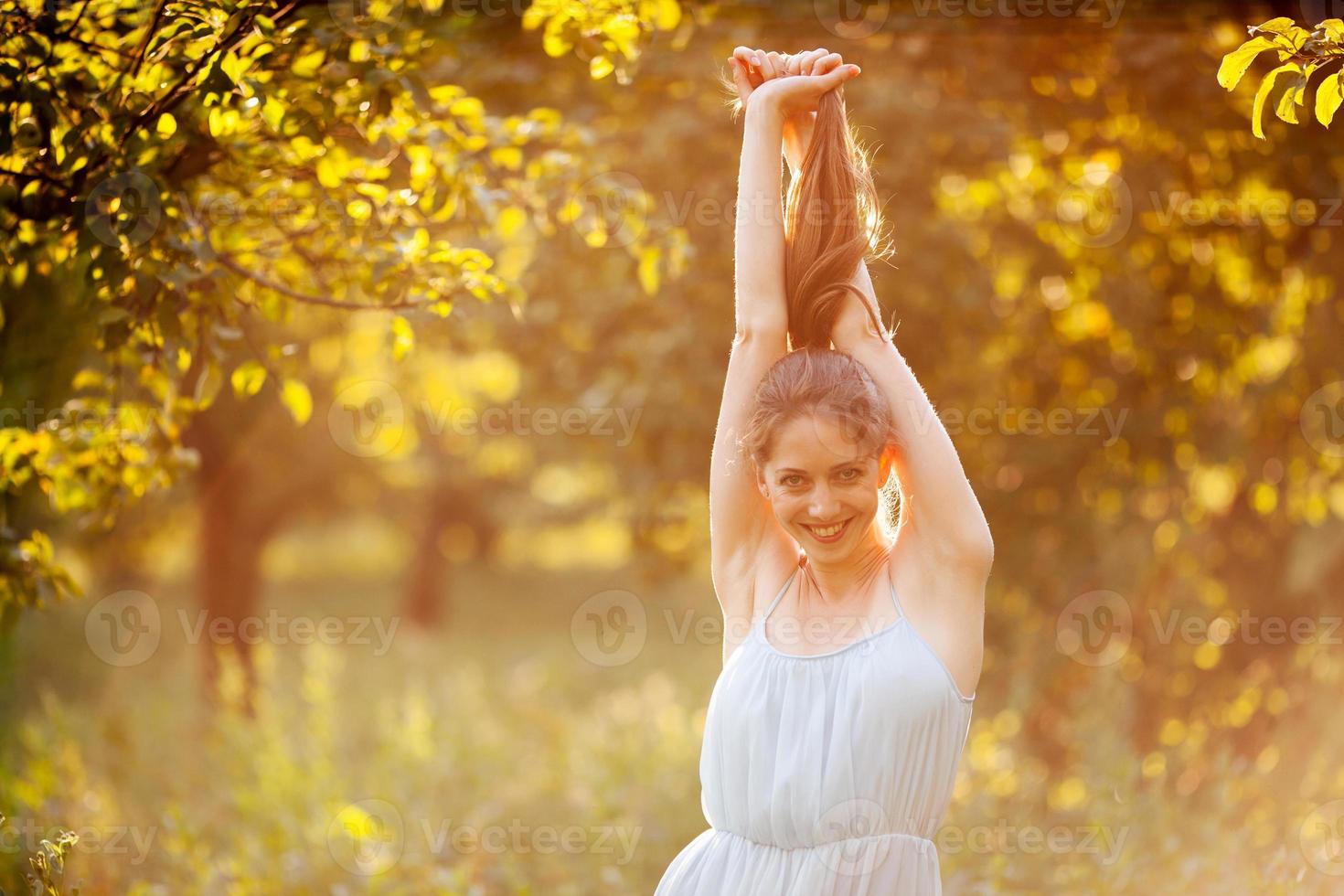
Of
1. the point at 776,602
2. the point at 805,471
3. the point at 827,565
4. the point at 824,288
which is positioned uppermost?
the point at 824,288

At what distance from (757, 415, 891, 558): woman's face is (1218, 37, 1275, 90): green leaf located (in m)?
1.08

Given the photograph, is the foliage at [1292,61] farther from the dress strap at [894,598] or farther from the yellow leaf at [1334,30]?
the dress strap at [894,598]

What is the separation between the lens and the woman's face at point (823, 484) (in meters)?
2.41

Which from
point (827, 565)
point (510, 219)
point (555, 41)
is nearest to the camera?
point (827, 565)

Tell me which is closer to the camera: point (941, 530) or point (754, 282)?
point (941, 530)

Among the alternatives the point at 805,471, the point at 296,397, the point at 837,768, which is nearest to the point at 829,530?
the point at 805,471

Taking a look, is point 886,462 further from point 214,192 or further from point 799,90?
point 214,192

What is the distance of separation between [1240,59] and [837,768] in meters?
1.65

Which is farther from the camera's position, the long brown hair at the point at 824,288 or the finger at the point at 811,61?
the finger at the point at 811,61

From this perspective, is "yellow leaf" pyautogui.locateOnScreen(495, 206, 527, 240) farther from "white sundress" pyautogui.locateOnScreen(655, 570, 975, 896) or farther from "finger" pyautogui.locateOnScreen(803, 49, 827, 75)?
"white sundress" pyautogui.locateOnScreen(655, 570, 975, 896)

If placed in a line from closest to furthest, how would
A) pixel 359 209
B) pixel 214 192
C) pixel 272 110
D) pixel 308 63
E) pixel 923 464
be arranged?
1. pixel 923 464
2. pixel 272 110
3. pixel 308 63
4. pixel 359 209
5. pixel 214 192

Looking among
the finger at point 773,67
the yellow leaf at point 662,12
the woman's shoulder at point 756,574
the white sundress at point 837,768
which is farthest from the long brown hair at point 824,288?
the yellow leaf at point 662,12

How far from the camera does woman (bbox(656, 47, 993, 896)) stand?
2395mm

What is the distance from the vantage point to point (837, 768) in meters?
2.38
